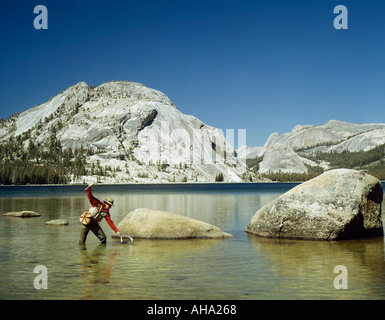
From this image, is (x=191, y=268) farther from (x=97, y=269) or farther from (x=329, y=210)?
(x=329, y=210)

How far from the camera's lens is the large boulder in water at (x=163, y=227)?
24.1 m

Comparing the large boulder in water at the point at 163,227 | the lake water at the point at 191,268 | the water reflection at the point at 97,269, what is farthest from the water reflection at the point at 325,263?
the water reflection at the point at 97,269

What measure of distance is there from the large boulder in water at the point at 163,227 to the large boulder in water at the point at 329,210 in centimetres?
359

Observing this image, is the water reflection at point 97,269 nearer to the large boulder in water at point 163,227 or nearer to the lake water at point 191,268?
the lake water at point 191,268

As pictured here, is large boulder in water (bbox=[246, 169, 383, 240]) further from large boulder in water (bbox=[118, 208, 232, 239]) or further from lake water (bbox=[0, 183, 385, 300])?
large boulder in water (bbox=[118, 208, 232, 239])

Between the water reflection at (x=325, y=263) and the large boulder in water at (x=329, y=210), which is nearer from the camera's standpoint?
the water reflection at (x=325, y=263)

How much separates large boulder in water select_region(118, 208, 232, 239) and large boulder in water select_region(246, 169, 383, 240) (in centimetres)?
359

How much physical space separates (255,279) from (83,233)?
37.7 ft

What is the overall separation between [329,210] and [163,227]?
31.8 ft

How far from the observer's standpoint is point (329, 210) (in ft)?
74.5

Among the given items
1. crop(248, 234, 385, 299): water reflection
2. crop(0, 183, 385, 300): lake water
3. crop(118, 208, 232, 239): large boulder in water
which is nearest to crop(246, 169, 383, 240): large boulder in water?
crop(248, 234, 385, 299): water reflection

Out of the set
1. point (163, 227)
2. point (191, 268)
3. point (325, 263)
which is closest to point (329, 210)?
point (325, 263)

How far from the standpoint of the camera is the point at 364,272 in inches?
591
